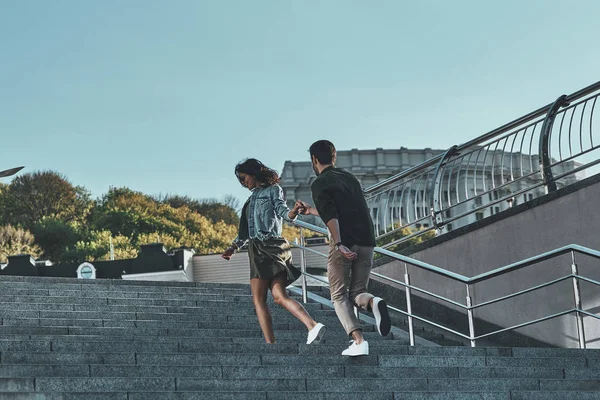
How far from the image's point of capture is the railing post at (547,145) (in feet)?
38.6

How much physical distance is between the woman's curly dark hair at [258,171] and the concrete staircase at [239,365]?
131 cm

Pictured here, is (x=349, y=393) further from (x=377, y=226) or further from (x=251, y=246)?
(x=377, y=226)

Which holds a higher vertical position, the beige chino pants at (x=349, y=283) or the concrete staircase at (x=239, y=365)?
the beige chino pants at (x=349, y=283)

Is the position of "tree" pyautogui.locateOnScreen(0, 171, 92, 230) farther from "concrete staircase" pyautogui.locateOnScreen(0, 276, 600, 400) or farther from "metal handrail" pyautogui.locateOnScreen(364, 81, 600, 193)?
"concrete staircase" pyautogui.locateOnScreen(0, 276, 600, 400)

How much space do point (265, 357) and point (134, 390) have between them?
4.66 feet

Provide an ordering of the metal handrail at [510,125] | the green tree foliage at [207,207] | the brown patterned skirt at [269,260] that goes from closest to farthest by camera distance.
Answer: the brown patterned skirt at [269,260]
the metal handrail at [510,125]
the green tree foliage at [207,207]

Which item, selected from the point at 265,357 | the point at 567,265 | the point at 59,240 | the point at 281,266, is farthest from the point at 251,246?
the point at 59,240

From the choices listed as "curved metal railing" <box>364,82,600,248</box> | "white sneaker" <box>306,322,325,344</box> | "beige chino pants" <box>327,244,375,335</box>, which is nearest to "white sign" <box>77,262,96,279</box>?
"curved metal railing" <box>364,82,600,248</box>

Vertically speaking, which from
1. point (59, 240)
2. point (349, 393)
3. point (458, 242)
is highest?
point (59, 240)

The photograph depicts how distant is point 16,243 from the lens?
6531 cm

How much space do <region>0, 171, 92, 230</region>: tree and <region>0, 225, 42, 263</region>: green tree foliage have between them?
4976 millimetres

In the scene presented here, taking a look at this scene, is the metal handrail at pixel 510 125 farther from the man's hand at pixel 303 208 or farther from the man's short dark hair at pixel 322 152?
the man's hand at pixel 303 208

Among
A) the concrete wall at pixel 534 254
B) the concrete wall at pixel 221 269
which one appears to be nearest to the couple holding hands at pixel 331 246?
the concrete wall at pixel 534 254

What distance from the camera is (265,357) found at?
7820 mm
